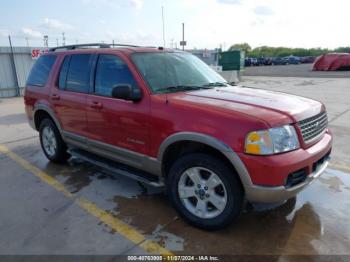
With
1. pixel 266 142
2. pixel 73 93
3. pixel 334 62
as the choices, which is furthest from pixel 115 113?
pixel 334 62

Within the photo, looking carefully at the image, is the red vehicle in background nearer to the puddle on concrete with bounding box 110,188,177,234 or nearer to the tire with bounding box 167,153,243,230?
the puddle on concrete with bounding box 110,188,177,234

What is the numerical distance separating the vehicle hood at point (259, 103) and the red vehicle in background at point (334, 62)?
3277cm

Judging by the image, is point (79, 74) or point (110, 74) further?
point (79, 74)

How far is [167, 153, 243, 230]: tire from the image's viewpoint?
2.94m

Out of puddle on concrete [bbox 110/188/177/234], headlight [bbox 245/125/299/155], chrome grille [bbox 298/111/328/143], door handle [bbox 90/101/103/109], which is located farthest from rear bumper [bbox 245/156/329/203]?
door handle [bbox 90/101/103/109]

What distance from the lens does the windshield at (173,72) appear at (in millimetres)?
3715

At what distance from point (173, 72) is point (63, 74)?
6.34 feet

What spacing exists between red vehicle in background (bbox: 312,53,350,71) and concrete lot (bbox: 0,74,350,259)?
3129 centimetres

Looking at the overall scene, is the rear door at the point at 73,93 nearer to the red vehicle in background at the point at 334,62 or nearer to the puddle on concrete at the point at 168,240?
the puddle on concrete at the point at 168,240

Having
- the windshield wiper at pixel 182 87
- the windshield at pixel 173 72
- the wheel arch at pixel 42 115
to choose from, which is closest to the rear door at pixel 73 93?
the wheel arch at pixel 42 115

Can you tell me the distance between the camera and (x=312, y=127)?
319 cm

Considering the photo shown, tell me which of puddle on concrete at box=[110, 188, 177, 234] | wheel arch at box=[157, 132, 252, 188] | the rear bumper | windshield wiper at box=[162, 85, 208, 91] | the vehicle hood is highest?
windshield wiper at box=[162, 85, 208, 91]

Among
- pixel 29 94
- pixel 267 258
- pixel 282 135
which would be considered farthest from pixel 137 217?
pixel 29 94

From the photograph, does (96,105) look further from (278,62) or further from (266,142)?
(278,62)
